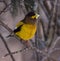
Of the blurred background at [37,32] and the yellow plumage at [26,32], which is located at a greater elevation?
the yellow plumage at [26,32]

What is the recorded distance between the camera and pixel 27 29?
6.71ft

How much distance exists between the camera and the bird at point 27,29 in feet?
6.58

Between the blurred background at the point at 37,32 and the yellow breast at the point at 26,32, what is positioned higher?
the yellow breast at the point at 26,32

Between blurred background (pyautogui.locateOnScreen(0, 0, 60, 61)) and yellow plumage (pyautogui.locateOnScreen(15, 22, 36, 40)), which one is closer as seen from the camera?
yellow plumage (pyautogui.locateOnScreen(15, 22, 36, 40))

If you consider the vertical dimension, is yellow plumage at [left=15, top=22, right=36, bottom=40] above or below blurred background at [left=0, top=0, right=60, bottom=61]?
above

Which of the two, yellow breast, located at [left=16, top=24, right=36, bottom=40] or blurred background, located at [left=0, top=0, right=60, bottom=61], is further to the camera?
blurred background, located at [left=0, top=0, right=60, bottom=61]

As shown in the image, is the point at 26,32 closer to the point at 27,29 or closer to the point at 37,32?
the point at 27,29

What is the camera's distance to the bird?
6.58 ft

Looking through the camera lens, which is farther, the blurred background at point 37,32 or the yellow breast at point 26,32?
the blurred background at point 37,32

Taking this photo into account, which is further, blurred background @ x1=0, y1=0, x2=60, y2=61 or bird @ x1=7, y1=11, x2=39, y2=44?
blurred background @ x1=0, y1=0, x2=60, y2=61

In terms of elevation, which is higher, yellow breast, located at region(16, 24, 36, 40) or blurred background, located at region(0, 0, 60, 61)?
yellow breast, located at region(16, 24, 36, 40)

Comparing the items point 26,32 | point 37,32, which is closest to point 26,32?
point 26,32

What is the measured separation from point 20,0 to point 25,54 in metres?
1.15

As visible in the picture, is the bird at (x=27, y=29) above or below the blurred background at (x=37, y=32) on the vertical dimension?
above
